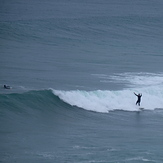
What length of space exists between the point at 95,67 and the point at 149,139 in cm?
1321

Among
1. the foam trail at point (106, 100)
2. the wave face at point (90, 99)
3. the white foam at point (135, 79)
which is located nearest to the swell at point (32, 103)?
the wave face at point (90, 99)

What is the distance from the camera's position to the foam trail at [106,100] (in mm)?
29000

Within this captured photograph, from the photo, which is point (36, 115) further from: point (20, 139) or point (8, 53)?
point (8, 53)

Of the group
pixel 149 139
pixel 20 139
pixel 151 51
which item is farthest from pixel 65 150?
pixel 151 51

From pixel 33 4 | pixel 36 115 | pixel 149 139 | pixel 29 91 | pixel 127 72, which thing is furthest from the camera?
pixel 33 4

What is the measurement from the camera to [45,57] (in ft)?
127

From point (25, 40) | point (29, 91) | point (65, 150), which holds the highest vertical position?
point (25, 40)

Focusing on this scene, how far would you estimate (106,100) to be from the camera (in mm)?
29703

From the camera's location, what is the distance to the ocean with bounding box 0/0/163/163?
859 inches

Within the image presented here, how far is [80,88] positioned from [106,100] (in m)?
1.68

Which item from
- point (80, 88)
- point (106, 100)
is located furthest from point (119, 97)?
point (80, 88)

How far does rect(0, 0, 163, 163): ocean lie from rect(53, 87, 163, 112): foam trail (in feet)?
0.16

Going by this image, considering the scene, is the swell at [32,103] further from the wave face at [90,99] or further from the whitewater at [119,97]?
the whitewater at [119,97]

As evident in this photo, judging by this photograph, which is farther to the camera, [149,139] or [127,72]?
[127,72]
